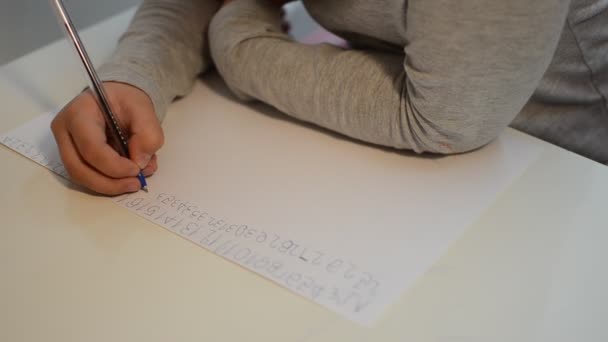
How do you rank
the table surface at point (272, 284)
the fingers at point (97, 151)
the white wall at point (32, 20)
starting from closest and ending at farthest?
the table surface at point (272, 284) < the fingers at point (97, 151) < the white wall at point (32, 20)

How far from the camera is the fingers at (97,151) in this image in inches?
Answer: 19.6

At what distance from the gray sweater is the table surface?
0.25ft

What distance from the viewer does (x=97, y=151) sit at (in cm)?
50

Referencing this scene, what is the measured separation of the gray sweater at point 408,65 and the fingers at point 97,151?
79 mm

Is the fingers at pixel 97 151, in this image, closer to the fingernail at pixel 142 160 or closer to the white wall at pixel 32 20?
the fingernail at pixel 142 160

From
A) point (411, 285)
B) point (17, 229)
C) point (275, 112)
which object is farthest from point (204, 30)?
point (411, 285)

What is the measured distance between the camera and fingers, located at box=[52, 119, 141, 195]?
0.50 m

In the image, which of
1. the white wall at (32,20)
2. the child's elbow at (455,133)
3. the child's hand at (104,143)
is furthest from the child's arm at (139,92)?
the white wall at (32,20)

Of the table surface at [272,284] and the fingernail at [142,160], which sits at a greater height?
the fingernail at [142,160]

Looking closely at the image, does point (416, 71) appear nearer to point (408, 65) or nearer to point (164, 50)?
point (408, 65)

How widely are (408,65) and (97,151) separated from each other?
27 centimetres

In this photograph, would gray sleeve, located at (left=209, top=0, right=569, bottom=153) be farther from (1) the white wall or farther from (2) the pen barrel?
(1) the white wall

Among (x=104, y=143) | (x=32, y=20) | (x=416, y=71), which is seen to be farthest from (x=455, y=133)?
(x=32, y=20)

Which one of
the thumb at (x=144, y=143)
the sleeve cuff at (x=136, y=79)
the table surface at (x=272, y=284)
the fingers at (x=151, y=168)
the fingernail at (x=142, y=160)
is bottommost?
the table surface at (x=272, y=284)
